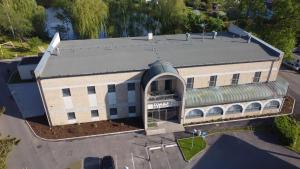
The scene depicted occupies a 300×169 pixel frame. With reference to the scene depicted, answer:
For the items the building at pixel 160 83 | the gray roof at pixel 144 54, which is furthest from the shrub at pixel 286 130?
the gray roof at pixel 144 54

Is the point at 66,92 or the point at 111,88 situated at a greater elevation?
the point at 111,88

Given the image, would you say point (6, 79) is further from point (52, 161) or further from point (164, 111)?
point (164, 111)

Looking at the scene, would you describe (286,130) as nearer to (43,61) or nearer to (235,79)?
(235,79)

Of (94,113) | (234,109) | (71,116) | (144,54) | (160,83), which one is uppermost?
(144,54)

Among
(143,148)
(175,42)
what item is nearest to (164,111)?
(143,148)

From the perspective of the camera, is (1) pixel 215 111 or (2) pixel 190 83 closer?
(2) pixel 190 83

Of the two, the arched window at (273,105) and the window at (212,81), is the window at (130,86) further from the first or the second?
the arched window at (273,105)

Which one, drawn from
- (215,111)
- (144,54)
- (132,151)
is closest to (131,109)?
(132,151)
